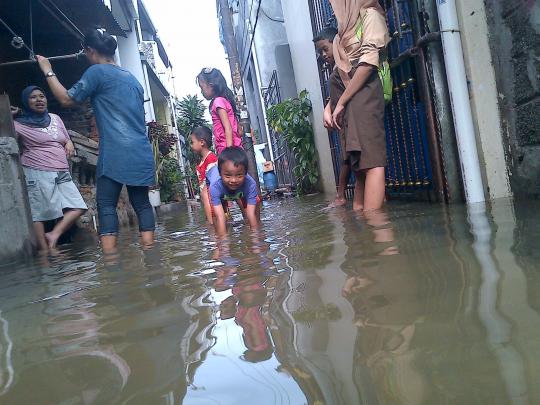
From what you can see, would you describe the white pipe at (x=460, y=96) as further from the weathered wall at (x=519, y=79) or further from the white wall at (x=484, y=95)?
the weathered wall at (x=519, y=79)

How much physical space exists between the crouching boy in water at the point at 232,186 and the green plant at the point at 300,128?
3651mm

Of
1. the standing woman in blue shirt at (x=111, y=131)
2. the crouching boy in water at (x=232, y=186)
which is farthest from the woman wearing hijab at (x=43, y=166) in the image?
the crouching boy in water at (x=232, y=186)

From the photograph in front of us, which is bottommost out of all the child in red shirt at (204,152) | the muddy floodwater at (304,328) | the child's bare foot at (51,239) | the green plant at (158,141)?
the muddy floodwater at (304,328)

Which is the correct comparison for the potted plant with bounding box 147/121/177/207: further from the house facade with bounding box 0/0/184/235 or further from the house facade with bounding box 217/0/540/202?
the house facade with bounding box 217/0/540/202

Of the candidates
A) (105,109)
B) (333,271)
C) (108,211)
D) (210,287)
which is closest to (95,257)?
(108,211)

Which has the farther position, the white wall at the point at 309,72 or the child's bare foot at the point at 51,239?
the white wall at the point at 309,72

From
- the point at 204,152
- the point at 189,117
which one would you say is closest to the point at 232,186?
the point at 204,152

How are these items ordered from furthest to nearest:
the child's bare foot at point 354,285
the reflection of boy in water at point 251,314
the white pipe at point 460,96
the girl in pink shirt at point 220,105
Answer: the girl in pink shirt at point 220,105 → the white pipe at point 460,96 → the child's bare foot at point 354,285 → the reflection of boy in water at point 251,314

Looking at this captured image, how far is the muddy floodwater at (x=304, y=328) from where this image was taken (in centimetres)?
78

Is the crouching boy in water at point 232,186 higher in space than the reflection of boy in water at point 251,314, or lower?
higher

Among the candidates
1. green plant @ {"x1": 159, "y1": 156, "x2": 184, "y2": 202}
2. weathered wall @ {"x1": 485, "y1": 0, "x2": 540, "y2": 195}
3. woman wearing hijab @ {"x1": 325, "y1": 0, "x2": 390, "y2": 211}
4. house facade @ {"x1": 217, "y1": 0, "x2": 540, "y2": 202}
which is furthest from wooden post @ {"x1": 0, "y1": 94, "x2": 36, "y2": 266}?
green plant @ {"x1": 159, "y1": 156, "x2": 184, "y2": 202}

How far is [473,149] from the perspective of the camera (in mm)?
2965

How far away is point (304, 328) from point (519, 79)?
2345 mm

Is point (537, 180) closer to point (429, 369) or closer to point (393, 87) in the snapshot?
point (393, 87)
